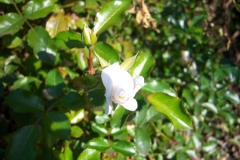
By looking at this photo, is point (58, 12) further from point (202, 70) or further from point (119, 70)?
point (202, 70)

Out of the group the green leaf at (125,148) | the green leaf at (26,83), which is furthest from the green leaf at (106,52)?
the green leaf at (26,83)

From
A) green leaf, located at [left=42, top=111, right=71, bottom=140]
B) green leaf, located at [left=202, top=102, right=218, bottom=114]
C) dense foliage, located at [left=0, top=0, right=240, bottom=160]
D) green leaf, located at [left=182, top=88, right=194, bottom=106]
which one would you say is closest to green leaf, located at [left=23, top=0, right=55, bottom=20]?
dense foliage, located at [left=0, top=0, right=240, bottom=160]

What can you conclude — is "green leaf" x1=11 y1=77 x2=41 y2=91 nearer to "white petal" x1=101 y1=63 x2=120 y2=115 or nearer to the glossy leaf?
the glossy leaf

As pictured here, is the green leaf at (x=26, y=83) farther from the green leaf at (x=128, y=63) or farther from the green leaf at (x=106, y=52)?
the green leaf at (x=128, y=63)

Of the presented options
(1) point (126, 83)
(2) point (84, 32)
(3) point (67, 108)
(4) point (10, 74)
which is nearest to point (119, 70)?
(1) point (126, 83)

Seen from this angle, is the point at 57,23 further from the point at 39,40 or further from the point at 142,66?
the point at 142,66

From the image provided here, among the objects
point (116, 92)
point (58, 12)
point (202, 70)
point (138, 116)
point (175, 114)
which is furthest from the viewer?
point (202, 70)

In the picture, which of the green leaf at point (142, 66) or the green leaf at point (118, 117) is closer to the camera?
the green leaf at point (118, 117)

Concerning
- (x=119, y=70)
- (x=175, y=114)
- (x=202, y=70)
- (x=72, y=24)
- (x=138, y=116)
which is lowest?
(x=202, y=70)
